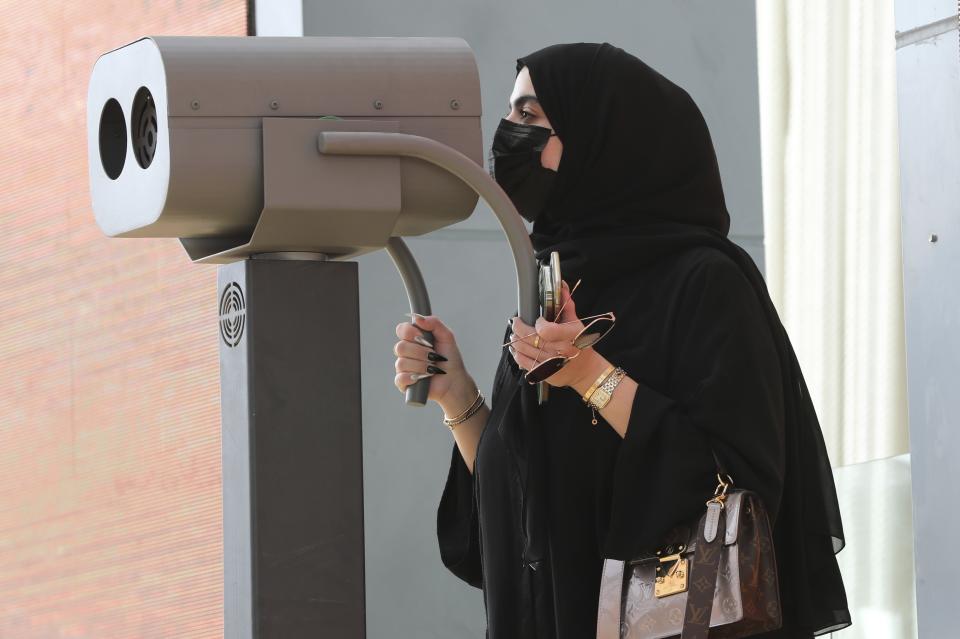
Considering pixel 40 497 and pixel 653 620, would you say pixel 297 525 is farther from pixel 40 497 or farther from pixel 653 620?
pixel 40 497

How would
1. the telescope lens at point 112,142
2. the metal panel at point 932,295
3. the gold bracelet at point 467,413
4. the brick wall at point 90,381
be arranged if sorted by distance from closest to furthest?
1. the telescope lens at point 112,142
2. the gold bracelet at point 467,413
3. the metal panel at point 932,295
4. the brick wall at point 90,381

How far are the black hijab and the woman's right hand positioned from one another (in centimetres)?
7

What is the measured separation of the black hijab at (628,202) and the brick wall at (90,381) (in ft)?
5.71

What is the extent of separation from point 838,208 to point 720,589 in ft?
7.20

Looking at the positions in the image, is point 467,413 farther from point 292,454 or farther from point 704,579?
point 292,454

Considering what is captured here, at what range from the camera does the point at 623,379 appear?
1.76 m

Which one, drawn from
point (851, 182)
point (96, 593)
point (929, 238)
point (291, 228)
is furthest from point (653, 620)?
point (96, 593)

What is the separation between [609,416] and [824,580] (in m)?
0.36

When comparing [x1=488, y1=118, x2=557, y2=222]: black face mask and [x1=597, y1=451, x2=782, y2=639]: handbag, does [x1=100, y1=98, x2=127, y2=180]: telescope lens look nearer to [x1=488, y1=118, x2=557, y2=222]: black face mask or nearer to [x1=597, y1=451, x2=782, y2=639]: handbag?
[x1=488, y1=118, x2=557, y2=222]: black face mask

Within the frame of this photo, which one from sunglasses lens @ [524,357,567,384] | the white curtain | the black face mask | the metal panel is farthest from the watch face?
the white curtain

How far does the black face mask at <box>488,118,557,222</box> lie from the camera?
1.91 m

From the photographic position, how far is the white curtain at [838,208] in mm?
3578

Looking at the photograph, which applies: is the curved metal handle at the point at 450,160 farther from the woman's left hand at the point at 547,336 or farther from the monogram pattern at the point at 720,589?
the monogram pattern at the point at 720,589

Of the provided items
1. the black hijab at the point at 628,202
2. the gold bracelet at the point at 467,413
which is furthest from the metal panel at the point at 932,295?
the gold bracelet at the point at 467,413
